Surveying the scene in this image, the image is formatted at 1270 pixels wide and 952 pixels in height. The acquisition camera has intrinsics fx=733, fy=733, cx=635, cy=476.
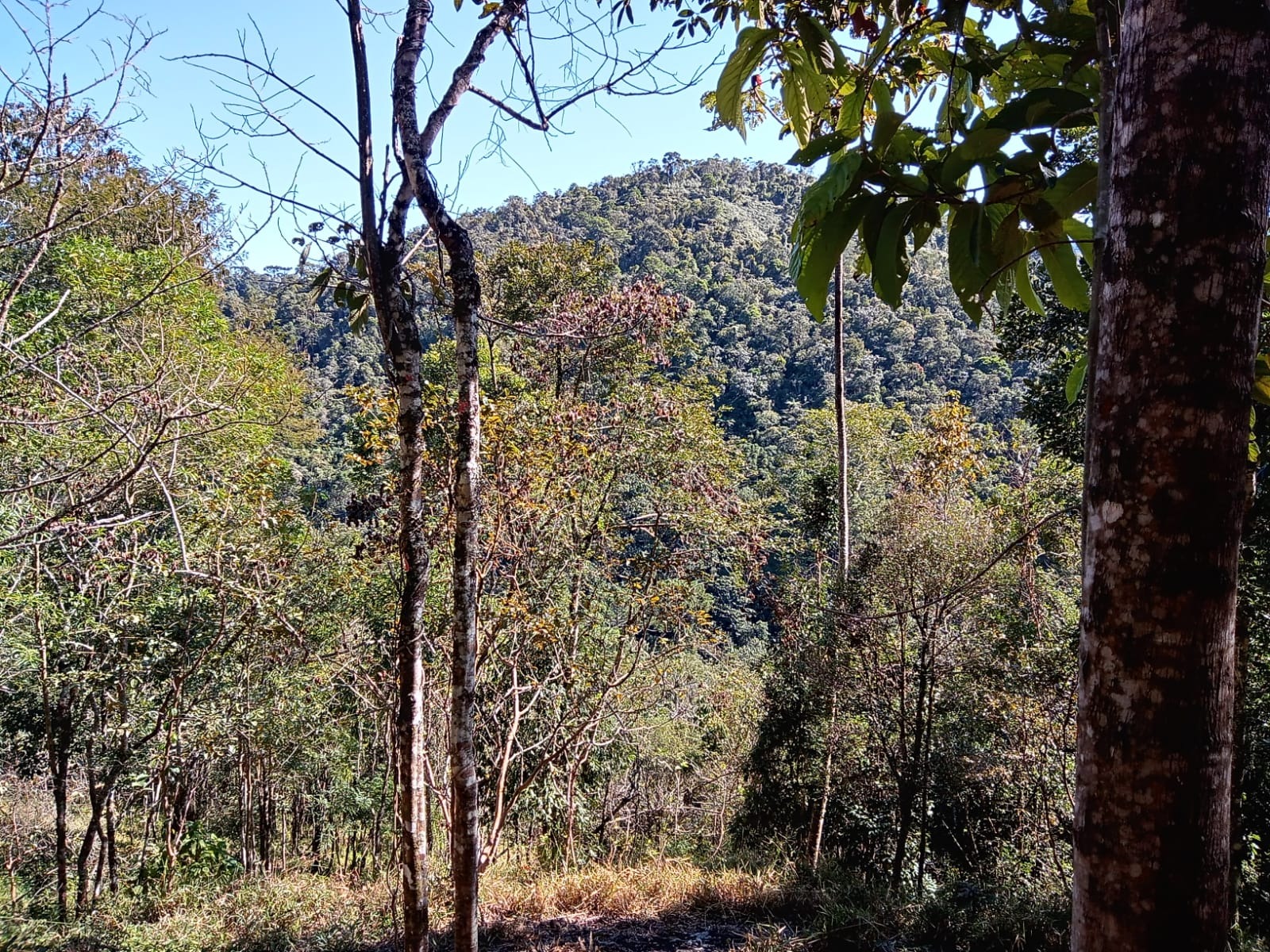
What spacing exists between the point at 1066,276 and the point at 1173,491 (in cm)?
59

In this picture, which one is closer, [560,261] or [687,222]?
[560,261]

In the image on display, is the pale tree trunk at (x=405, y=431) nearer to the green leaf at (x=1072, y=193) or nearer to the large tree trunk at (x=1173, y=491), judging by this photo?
the green leaf at (x=1072, y=193)

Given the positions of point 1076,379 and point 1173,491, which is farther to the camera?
point 1076,379

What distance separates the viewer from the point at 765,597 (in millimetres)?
8625

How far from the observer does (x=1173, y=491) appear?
585 millimetres

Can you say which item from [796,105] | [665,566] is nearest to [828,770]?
[665,566]

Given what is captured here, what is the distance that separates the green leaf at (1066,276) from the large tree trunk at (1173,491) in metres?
0.44

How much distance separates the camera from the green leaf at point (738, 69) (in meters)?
1.12

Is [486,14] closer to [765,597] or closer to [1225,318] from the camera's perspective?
[1225,318]

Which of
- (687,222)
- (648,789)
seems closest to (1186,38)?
(648,789)

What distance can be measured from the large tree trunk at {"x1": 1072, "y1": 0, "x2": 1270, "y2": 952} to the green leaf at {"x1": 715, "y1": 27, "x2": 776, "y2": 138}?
61 centimetres

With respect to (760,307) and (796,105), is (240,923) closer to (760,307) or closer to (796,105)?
(796,105)

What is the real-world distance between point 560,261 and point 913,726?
921 cm

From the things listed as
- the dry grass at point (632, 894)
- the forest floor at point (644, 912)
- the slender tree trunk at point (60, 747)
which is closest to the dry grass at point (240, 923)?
the dry grass at point (632, 894)
